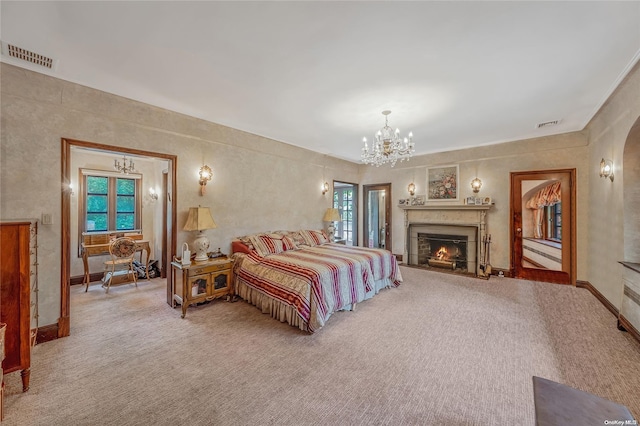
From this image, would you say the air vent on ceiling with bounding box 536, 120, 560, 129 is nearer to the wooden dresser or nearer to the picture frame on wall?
the picture frame on wall

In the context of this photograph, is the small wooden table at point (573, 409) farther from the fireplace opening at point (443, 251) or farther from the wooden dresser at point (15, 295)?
the fireplace opening at point (443, 251)

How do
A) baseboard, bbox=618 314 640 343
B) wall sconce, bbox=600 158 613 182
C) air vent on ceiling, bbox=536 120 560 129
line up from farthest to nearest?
air vent on ceiling, bbox=536 120 560 129 → wall sconce, bbox=600 158 613 182 → baseboard, bbox=618 314 640 343

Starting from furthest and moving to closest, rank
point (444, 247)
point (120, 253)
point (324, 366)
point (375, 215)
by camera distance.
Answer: point (375, 215) → point (444, 247) → point (120, 253) → point (324, 366)

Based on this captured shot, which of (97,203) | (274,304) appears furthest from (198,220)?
(97,203)

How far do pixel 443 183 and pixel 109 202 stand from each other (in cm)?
769

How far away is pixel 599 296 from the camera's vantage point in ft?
12.4

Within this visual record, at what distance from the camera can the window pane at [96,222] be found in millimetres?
5273

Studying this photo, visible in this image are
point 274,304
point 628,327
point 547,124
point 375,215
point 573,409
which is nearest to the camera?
point 573,409

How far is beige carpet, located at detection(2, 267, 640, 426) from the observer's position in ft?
5.65

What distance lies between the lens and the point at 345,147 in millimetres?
5703

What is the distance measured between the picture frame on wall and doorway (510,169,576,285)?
1079 millimetres

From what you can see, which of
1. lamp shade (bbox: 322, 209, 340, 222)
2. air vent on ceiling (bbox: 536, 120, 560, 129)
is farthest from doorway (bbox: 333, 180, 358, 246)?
air vent on ceiling (bbox: 536, 120, 560, 129)

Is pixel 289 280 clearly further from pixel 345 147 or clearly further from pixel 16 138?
pixel 345 147

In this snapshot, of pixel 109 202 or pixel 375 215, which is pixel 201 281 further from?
pixel 375 215
